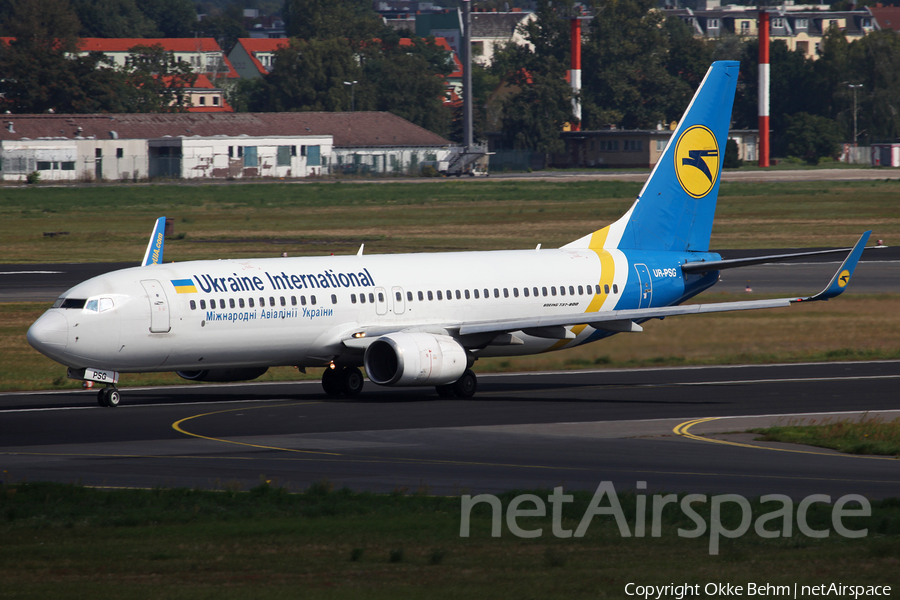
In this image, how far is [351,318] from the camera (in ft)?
129

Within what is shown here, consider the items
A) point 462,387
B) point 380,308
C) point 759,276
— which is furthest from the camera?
point 759,276

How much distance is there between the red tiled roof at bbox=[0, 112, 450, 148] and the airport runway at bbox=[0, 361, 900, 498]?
428ft

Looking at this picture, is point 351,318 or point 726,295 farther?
point 726,295

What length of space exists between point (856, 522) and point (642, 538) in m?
3.58

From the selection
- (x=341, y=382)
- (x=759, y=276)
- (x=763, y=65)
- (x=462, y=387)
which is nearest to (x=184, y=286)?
(x=341, y=382)

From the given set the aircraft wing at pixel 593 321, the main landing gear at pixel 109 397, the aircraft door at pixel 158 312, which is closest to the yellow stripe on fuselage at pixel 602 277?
the aircraft wing at pixel 593 321

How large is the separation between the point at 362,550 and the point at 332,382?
72.3ft

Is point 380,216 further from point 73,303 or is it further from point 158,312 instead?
point 73,303

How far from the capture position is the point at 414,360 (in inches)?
1470

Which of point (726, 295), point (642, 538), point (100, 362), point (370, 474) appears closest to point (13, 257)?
point (726, 295)

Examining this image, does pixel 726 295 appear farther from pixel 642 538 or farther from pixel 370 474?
pixel 642 538

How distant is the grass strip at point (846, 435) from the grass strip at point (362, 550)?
8.07 m

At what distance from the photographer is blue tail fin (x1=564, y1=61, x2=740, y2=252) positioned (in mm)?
46031

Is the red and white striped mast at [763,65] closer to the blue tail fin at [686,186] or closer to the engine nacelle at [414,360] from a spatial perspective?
the blue tail fin at [686,186]
